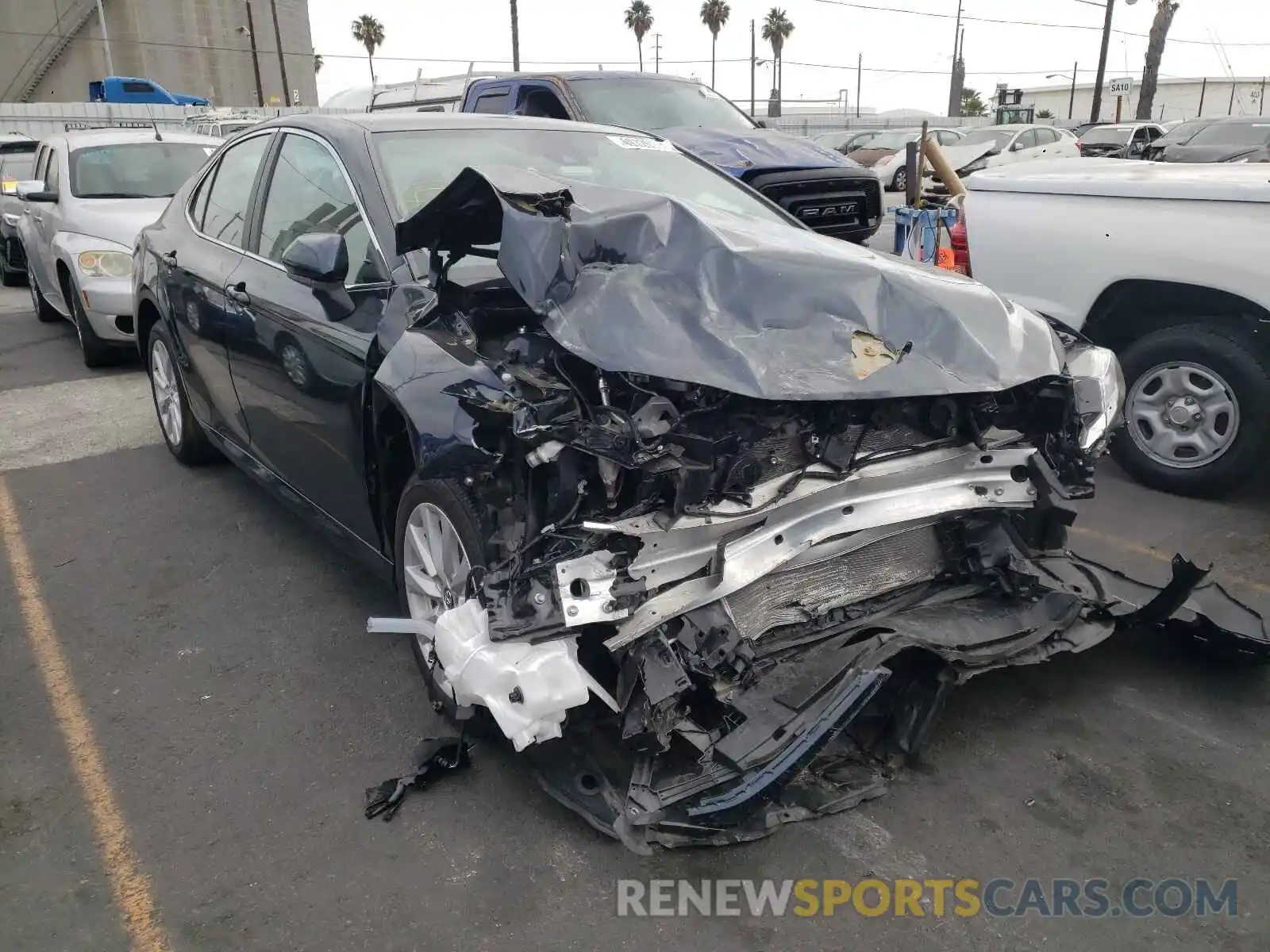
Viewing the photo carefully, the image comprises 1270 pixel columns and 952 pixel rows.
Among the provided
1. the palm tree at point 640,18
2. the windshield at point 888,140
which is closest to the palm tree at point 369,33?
the palm tree at point 640,18

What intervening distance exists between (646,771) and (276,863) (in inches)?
39.3

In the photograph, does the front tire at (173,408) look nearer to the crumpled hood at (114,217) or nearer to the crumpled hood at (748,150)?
the crumpled hood at (114,217)

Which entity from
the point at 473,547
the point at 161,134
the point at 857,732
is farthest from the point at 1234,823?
the point at 161,134

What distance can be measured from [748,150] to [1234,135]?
402 inches

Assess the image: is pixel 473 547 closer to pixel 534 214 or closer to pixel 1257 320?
pixel 534 214

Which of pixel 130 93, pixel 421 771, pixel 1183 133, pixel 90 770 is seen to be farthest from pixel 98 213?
pixel 130 93

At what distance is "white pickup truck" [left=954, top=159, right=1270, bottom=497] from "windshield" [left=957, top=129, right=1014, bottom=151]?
17778 mm

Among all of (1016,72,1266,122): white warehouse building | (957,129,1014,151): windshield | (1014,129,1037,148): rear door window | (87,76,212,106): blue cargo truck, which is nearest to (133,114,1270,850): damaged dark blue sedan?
(957,129,1014,151): windshield

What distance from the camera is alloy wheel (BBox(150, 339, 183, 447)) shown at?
17.6 feet

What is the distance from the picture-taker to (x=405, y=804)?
2.76m

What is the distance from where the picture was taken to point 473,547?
272 cm

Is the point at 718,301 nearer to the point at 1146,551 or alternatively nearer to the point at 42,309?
the point at 1146,551

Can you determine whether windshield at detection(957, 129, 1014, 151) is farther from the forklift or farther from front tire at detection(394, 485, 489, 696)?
front tire at detection(394, 485, 489, 696)

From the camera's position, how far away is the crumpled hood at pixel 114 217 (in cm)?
779
